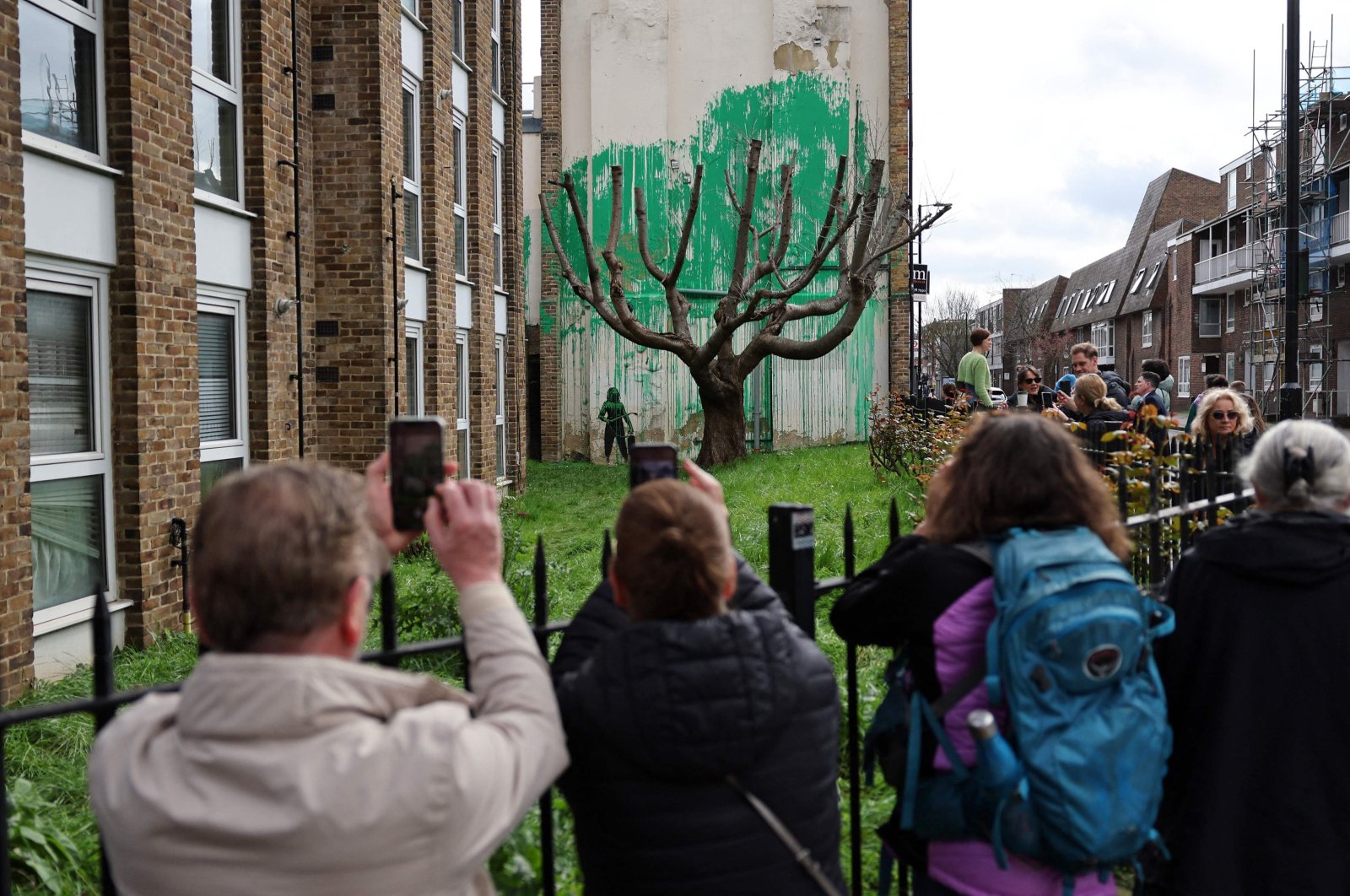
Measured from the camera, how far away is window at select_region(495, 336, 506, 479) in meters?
18.8

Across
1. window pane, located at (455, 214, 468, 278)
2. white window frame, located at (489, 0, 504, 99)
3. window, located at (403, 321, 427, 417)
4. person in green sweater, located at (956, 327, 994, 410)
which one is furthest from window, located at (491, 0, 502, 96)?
person in green sweater, located at (956, 327, 994, 410)

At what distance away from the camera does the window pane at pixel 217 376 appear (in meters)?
9.27

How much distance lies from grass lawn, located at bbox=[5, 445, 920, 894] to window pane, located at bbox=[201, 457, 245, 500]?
5.62 ft

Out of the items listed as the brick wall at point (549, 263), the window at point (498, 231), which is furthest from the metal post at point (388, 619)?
the brick wall at point (549, 263)

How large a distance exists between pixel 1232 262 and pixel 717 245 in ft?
98.3

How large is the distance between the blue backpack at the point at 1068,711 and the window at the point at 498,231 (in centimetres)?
1737

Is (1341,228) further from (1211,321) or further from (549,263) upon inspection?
(549,263)

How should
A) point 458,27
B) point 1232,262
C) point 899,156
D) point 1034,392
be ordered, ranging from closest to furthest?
point 1034,392, point 458,27, point 899,156, point 1232,262

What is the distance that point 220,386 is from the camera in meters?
9.58

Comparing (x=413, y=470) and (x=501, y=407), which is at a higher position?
(x=501, y=407)

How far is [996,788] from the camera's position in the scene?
2170 millimetres

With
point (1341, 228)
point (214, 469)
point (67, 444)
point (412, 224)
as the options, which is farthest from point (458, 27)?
point (1341, 228)

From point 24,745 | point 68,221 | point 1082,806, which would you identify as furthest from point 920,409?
point 1082,806

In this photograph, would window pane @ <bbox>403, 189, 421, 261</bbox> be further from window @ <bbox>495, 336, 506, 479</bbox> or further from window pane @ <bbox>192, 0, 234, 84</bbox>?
window @ <bbox>495, 336, 506, 479</bbox>
